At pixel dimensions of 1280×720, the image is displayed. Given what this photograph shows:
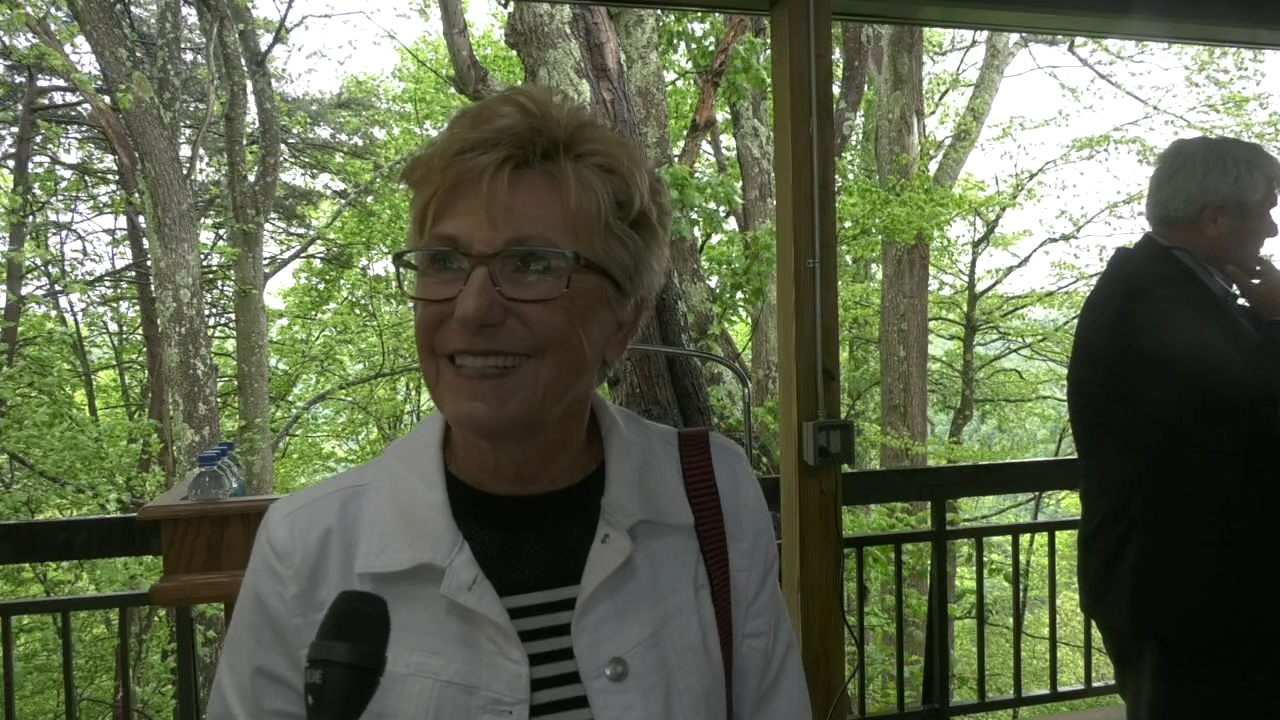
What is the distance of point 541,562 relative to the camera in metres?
0.88

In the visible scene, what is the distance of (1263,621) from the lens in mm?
1707

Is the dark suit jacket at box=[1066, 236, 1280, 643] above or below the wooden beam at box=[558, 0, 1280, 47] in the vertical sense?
below

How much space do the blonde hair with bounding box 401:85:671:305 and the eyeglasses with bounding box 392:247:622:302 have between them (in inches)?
1.5

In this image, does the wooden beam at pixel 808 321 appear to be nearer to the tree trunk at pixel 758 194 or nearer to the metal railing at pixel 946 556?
the metal railing at pixel 946 556

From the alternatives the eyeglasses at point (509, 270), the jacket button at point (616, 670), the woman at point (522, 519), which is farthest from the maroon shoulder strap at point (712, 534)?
the eyeglasses at point (509, 270)

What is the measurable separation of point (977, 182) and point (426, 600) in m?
5.67

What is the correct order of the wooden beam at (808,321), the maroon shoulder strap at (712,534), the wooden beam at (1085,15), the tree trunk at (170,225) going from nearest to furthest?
1. the maroon shoulder strap at (712,534)
2. the wooden beam at (808,321)
3. the wooden beam at (1085,15)
4. the tree trunk at (170,225)

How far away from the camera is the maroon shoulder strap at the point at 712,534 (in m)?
0.91

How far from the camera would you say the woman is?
0.81 m

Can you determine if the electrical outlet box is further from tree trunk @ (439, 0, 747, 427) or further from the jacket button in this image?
tree trunk @ (439, 0, 747, 427)

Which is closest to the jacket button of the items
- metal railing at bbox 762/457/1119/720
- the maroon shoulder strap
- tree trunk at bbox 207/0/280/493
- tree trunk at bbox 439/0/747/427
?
the maroon shoulder strap

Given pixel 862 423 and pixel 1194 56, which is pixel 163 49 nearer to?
pixel 862 423

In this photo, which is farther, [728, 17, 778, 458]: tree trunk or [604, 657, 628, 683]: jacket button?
[728, 17, 778, 458]: tree trunk

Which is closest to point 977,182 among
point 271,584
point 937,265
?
point 937,265
